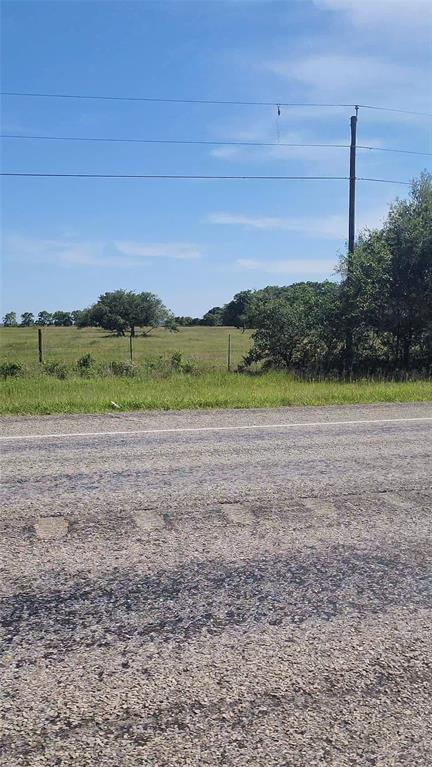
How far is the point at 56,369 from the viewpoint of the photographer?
17.5 m

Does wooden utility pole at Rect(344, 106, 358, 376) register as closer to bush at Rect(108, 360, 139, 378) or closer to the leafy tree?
the leafy tree

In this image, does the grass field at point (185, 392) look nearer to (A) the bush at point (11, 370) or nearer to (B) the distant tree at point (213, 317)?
(A) the bush at point (11, 370)

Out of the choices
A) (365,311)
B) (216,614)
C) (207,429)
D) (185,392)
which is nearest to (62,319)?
(365,311)

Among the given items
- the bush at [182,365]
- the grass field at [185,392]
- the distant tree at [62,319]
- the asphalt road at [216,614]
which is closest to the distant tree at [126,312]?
the distant tree at [62,319]

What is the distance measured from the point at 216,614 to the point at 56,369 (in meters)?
15.1

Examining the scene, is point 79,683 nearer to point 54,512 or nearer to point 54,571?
point 54,571

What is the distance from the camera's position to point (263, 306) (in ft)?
62.3

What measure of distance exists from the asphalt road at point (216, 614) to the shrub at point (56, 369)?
10.8 meters

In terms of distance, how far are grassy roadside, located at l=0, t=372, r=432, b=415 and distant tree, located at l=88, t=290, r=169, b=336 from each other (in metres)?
31.1

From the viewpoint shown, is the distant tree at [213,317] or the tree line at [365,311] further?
the distant tree at [213,317]

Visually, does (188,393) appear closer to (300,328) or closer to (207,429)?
(207,429)

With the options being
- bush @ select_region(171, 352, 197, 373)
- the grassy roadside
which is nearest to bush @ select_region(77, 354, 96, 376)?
the grassy roadside

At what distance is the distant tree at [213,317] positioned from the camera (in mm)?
110438

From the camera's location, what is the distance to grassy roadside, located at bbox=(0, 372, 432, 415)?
10708mm
